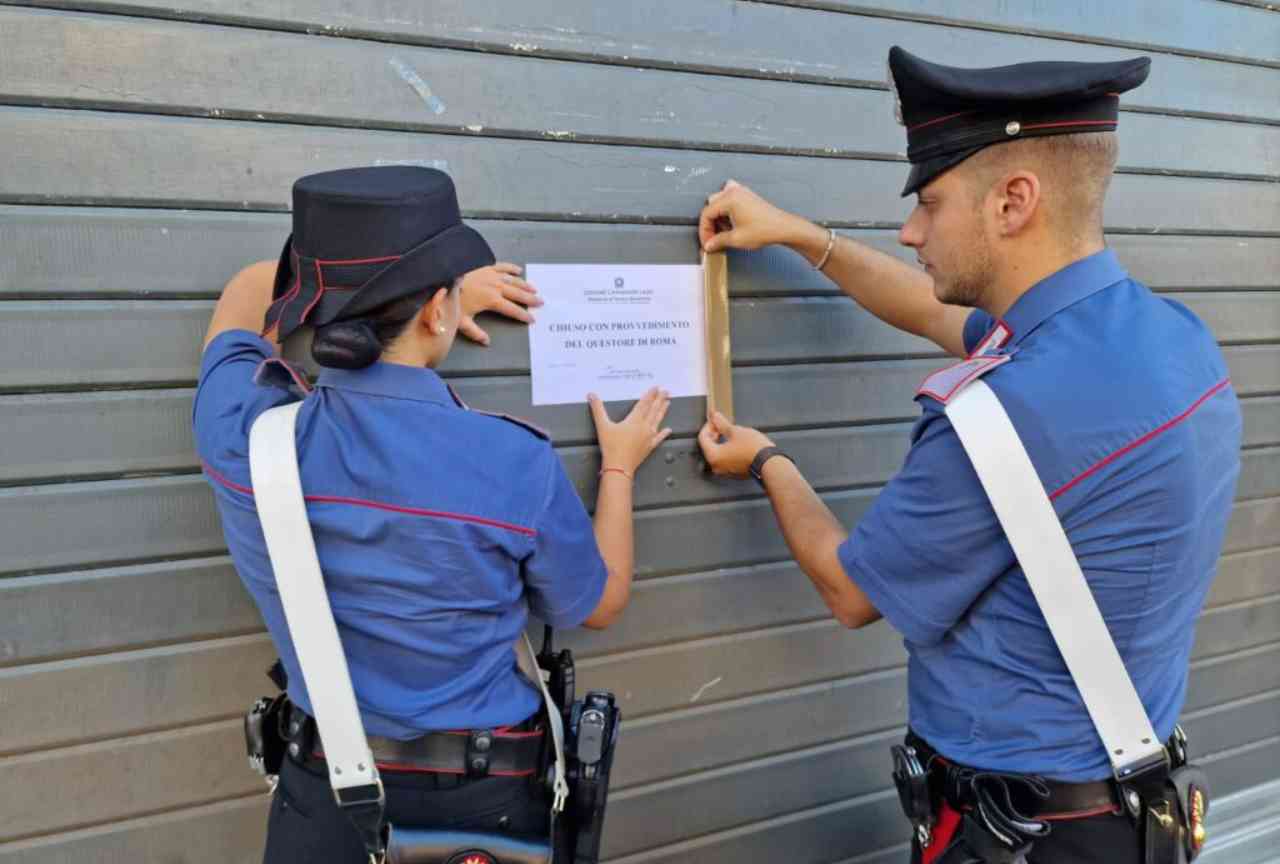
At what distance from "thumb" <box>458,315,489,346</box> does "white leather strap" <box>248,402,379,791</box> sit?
67 cm

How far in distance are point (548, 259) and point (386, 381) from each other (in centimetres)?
81

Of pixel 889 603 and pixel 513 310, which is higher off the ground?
pixel 513 310

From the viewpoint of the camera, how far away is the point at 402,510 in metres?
1.49

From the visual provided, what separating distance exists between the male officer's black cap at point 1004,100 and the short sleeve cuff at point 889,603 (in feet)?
2.70

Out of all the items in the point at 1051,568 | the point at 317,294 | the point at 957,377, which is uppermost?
the point at 317,294

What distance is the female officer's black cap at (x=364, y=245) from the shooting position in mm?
1484

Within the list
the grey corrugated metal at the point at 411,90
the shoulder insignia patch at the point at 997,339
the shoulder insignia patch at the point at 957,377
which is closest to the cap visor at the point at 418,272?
the grey corrugated metal at the point at 411,90

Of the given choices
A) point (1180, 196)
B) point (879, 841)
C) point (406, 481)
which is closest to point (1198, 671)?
point (879, 841)

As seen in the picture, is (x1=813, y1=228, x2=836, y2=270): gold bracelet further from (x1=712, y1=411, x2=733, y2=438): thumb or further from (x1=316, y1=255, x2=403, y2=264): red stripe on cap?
(x1=316, y1=255, x2=403, y2=264): red stripe on cap

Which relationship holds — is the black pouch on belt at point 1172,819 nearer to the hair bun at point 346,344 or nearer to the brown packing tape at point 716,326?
the brown packing tape at point 716,326

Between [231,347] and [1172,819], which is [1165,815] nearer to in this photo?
[1172,819]

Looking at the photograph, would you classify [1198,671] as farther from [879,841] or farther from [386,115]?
[386,115]

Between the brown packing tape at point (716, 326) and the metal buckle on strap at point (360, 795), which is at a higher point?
the brown packing tape at point (716, 326)

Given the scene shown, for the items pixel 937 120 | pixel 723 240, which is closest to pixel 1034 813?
pixel 937 120
